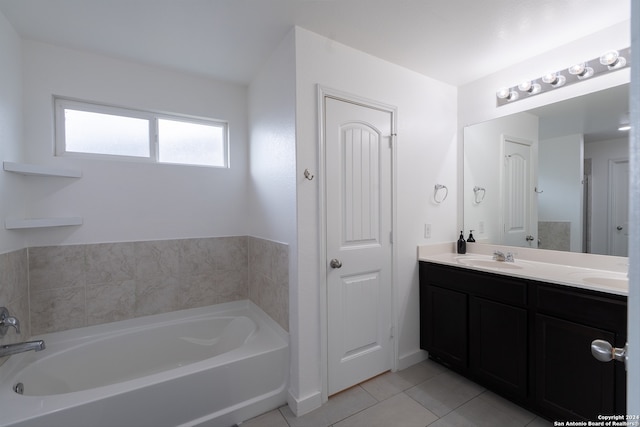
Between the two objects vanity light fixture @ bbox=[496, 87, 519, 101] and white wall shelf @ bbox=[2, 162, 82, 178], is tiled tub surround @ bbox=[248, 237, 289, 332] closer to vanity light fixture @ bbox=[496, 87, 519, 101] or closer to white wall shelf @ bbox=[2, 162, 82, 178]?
white wall shelf @ bbox=[2, 162, 82, 178]

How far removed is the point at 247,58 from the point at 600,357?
2497 millimetres

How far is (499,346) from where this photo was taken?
1936 mm

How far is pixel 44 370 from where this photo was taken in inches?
71.8

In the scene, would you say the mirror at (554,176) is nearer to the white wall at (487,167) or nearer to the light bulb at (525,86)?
the white wall at (487,167)

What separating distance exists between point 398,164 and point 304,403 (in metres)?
1.86

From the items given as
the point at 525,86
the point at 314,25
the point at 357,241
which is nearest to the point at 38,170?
the point at 314,25

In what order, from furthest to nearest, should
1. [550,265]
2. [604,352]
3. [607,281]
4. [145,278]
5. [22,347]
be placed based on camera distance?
[145,278] → [550,265] → [607,281] → [22,347] → [604,352]

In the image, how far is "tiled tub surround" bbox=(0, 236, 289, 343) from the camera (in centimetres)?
201

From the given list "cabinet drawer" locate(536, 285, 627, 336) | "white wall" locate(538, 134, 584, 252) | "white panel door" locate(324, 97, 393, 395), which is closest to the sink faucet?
"white wall" locate(538, 134, 584, 252)

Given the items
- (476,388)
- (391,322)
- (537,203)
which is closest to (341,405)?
(391,322)

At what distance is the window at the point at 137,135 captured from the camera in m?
2.14

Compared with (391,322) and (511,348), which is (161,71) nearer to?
(391,322)

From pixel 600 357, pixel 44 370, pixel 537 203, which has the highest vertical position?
pixel 537 203

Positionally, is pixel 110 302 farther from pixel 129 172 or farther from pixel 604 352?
pixel 604 352
